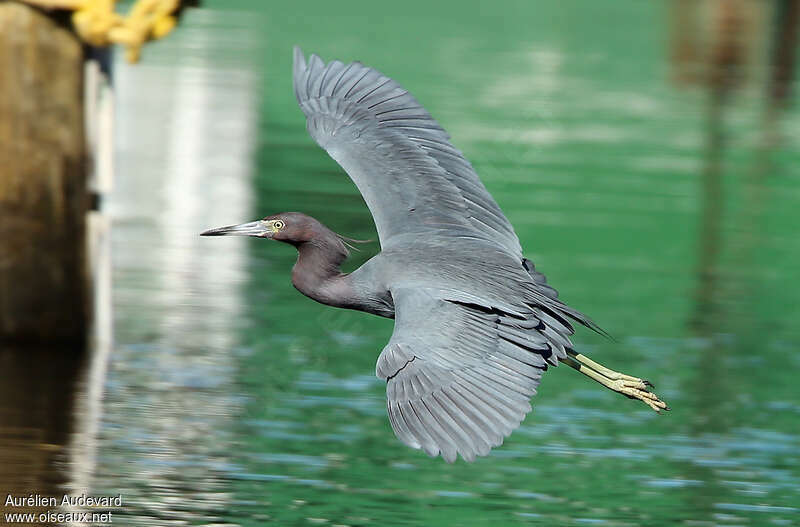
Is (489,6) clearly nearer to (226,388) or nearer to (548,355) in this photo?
(226,388)

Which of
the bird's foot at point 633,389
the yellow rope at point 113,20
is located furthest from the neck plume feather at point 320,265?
the yellow rope at point 113,20

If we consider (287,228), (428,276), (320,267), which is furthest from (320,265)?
(428,276)

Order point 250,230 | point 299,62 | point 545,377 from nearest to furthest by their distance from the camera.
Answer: point 250,230, point 299,62, point 545,377

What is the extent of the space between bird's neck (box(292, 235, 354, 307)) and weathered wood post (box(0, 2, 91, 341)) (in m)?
2.74

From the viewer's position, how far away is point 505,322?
6.93m

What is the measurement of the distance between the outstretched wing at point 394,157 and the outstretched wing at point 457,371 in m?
0.93

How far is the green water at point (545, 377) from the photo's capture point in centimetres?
Result: 868

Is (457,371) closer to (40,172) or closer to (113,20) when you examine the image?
(113,20)

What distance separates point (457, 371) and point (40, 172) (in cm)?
450

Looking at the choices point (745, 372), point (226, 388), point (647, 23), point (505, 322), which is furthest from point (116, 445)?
point (647, 23)

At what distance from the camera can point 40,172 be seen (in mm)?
10078

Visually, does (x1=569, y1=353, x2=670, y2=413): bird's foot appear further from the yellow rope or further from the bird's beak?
the yellow rope

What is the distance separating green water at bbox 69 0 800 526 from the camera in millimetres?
8680

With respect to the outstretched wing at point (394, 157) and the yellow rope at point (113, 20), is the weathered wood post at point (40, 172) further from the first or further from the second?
the outstretched wing at point (394, 157)
